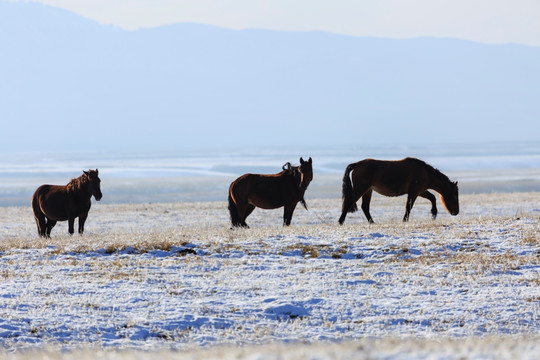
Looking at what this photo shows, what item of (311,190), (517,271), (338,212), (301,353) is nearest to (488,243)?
(517,271)

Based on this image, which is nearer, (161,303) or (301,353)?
(301,353)

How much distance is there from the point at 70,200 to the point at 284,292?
8462mm

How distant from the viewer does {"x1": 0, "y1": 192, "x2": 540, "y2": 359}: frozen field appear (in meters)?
8.15

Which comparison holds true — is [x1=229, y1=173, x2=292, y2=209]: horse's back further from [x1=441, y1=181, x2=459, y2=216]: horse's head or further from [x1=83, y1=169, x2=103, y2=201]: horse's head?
[x1=441, y1=181, x2=459, y2=216]: horse's head

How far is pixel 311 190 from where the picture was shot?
45.1m

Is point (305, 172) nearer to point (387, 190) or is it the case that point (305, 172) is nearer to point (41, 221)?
point (387, 190)

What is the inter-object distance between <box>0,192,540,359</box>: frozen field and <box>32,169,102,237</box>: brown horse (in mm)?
2227

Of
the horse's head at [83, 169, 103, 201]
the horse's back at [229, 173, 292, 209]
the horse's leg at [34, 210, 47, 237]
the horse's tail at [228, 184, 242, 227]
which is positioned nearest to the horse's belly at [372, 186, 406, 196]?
the horse's back at [229, 173, 292, 209]

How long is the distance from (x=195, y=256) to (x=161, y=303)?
2.98 meters

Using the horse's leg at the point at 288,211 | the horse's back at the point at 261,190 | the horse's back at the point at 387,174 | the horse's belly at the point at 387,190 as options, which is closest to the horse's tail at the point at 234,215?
the horse's back at the point at 261,190

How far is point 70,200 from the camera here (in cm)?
1695

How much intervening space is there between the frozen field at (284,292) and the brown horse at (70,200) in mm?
2227

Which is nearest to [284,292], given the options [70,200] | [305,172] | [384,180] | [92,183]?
[305,172]

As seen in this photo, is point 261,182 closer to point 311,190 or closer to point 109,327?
point 109,327
